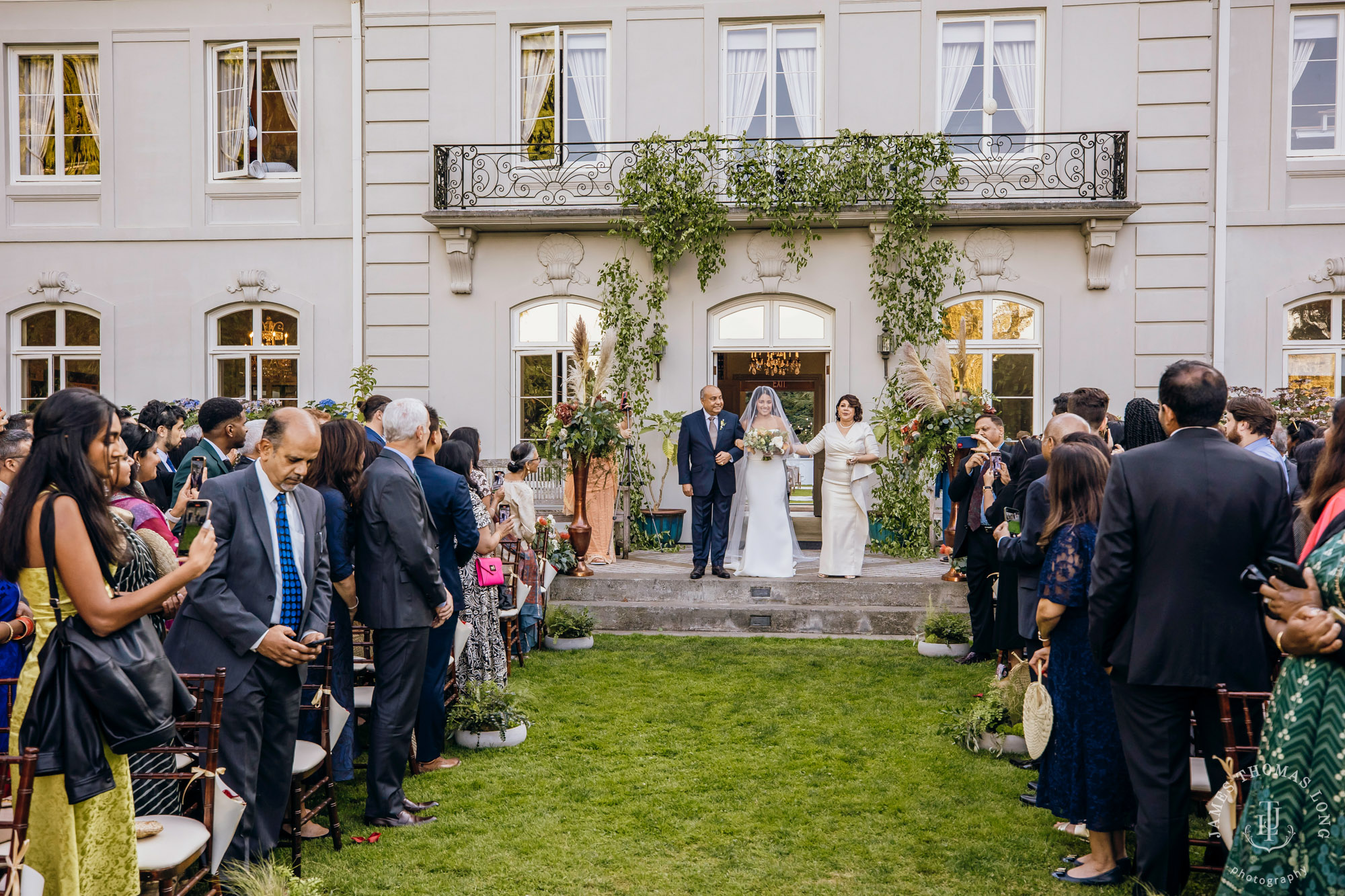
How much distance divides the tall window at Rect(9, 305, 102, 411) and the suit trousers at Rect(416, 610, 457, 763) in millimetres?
10262

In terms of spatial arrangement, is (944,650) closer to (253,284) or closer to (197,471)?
(197,471)

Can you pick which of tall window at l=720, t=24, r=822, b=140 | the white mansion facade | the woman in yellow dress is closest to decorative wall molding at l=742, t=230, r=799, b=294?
the white mansion facade

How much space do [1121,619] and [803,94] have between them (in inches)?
405

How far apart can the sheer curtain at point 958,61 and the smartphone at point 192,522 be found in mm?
11252

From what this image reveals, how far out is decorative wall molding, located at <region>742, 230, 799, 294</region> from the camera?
1272 centimetres

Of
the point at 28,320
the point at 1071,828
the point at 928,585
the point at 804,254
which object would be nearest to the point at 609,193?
the point at 804,254

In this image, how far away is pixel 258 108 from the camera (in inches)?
525

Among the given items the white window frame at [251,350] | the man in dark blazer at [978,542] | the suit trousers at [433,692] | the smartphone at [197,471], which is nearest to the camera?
the smartphone at [197,471]

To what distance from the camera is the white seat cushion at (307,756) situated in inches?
172

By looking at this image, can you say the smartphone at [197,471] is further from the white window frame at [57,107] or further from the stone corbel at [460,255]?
the white window frame at [57,107]

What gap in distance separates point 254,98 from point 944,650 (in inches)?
434

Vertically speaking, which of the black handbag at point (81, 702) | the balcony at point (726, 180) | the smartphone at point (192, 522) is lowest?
the black handbag at point (81, 702)

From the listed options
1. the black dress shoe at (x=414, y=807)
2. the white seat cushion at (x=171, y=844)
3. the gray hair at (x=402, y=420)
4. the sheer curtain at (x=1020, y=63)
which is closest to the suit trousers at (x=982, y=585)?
the black dress shoe at (x=414, y=807)

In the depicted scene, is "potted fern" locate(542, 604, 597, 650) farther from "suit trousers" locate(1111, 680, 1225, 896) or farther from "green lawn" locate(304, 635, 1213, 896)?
"suit trousers" locate(1111, 680, 1225, 896)
